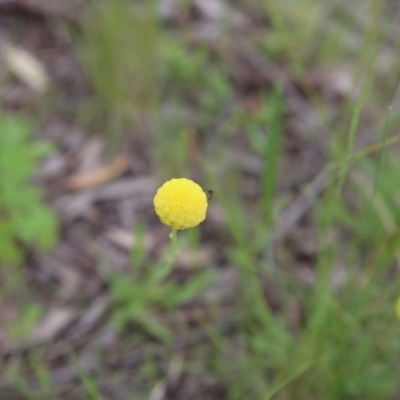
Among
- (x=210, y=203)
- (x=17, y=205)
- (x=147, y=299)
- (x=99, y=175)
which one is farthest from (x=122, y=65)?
(x=147, y=299)

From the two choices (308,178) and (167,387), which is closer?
(167,387)

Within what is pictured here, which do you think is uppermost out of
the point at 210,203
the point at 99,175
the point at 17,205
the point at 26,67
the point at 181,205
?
the point at 26,67

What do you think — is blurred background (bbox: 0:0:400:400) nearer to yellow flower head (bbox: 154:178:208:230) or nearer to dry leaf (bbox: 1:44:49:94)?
dry leaf (bbox: 1:44:49:94)

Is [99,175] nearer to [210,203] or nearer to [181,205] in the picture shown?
[210,203]

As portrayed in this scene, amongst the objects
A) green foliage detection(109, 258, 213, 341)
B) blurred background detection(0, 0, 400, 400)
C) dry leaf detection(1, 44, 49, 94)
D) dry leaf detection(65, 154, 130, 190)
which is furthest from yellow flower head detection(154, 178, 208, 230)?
dry leaf detection(1, 44, 49, 94)

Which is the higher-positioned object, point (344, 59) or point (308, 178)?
point (344, 59)

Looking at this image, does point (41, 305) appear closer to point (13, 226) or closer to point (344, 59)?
point (13, 226)

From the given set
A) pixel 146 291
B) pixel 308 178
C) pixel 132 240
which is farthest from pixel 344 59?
pixel 146 291
